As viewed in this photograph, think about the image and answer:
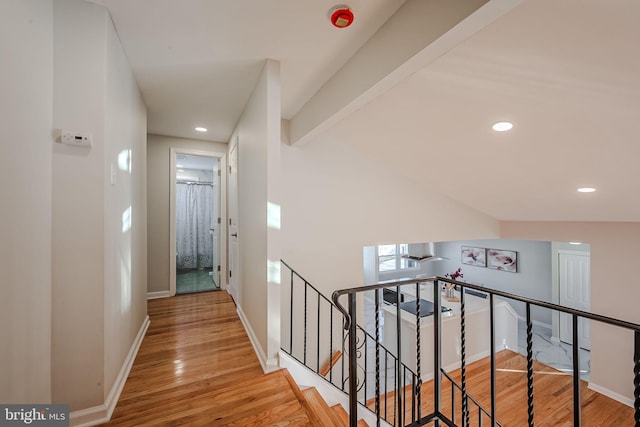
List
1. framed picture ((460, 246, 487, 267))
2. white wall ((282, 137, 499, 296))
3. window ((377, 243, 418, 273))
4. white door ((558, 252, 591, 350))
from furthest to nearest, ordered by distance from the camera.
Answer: window ((377, 243, 418, 273)) → framed picture ((460, 246, 487, 267)) → white door ((558, 252, 591, 350)) → white wall ((282, 137, 499, 296))

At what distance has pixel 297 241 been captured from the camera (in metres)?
3.61

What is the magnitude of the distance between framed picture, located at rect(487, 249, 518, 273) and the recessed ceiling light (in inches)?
222

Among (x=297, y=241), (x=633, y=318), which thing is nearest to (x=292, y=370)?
(x=297, y=241)

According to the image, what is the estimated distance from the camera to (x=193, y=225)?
639 cm

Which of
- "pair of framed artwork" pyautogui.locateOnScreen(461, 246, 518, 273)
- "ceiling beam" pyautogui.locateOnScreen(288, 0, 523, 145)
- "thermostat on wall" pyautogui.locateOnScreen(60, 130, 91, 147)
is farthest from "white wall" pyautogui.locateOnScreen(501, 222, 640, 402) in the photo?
"thermostat on wall" pyautogui.locateOnScreen(60, 130, 91, 147)

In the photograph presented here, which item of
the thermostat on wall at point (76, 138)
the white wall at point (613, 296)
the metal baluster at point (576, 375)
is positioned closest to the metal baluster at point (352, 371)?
the metal baluster at point (576, 375)

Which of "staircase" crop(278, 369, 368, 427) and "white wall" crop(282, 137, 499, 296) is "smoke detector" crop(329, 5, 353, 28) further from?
"staircase" crop(278, 369, 368, 427)

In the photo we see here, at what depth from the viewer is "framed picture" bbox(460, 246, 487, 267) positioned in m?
7.66

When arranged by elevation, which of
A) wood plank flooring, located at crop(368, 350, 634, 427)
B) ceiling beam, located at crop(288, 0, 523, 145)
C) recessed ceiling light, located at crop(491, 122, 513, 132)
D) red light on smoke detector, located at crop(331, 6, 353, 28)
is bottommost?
wood plank flooring, located at crop(368, 350, 634, 427)

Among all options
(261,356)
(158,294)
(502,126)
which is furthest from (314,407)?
(158,294)

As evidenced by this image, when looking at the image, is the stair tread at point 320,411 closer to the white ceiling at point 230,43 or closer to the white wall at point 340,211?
the white wall at point 340,211

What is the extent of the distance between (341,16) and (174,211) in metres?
3.59

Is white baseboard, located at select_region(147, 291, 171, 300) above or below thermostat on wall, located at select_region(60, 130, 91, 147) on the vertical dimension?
below

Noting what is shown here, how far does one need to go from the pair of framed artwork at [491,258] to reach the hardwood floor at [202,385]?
6.97 metres
